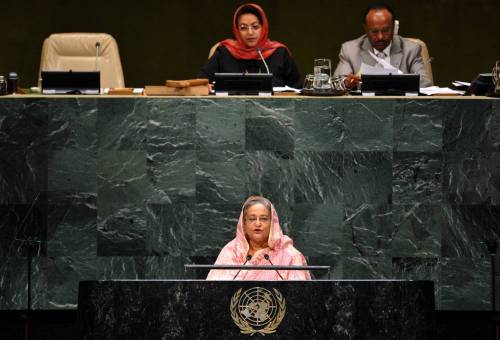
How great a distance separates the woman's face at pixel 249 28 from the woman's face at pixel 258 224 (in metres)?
1.97

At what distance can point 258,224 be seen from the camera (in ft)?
15.7

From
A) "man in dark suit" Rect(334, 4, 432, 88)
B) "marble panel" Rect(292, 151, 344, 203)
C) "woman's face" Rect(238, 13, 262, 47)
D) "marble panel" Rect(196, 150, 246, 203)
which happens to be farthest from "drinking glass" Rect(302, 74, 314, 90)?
"woman's face" Rect(238, 13, 262, 47)

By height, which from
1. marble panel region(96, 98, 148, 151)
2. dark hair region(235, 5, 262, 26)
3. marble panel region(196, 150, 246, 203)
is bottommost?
marble panel region(196, 150, 246, 203)

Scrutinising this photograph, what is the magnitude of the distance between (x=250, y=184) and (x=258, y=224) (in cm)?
53

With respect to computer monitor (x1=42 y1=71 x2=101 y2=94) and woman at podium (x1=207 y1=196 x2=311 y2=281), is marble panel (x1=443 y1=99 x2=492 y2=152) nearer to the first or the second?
woman at podium (x1=207 y1=196 x2=311 y2=281)

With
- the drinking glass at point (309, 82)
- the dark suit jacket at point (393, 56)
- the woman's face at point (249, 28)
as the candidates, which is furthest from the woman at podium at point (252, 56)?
the drinking glass at point (309, 82)

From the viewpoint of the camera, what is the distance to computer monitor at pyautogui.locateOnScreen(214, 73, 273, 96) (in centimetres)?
536

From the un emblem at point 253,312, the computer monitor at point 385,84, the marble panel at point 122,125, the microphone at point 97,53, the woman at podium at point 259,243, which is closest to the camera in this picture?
the un emblem at point 253,312

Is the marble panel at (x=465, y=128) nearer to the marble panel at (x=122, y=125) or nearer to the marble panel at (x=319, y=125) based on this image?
the marble panel at (x=319, y=125)

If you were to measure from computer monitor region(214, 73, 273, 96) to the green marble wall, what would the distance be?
0.36 ft

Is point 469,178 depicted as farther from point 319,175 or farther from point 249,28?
point 249,28

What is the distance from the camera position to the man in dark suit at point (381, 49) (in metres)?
6.48

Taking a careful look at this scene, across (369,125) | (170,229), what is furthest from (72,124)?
(369,125)

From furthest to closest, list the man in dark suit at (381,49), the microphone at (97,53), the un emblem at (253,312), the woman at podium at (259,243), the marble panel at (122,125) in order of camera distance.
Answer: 1. the microphone at (97,53)
2. the man in dark suit at (381,49)
3. the marble panel at (122,125)
4. the woman at podium at (259,243)
5. the un emblem at (253,312)
